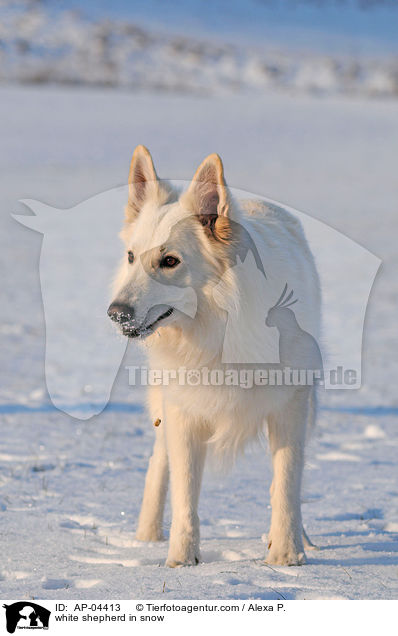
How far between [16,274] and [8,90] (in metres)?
22.4

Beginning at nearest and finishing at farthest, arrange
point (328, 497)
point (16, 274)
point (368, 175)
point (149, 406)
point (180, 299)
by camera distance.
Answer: point (180, 299), point (149, 406), point (328, 497), point (16, 274), point (368, 175)

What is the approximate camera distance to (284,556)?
11.8 feet

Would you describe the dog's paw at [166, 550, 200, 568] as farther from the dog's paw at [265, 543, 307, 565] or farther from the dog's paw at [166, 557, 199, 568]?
the dog's paw at [265, 543, 307, 565]

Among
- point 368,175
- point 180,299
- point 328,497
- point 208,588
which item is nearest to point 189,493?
point 208,588

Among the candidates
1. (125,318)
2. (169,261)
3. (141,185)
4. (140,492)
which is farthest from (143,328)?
(140,492)

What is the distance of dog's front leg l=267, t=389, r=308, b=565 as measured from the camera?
143 inches

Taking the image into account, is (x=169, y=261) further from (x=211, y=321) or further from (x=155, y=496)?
(x=155, y=496)

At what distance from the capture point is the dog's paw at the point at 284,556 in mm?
3598

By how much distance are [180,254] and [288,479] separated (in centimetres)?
119

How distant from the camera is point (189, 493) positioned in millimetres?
3707

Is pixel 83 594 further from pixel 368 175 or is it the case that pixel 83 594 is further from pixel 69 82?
pixel 69 82

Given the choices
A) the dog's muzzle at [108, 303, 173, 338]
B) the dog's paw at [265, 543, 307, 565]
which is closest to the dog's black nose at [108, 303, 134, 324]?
the dog's muzzle at [108, 303, 173, 338]
